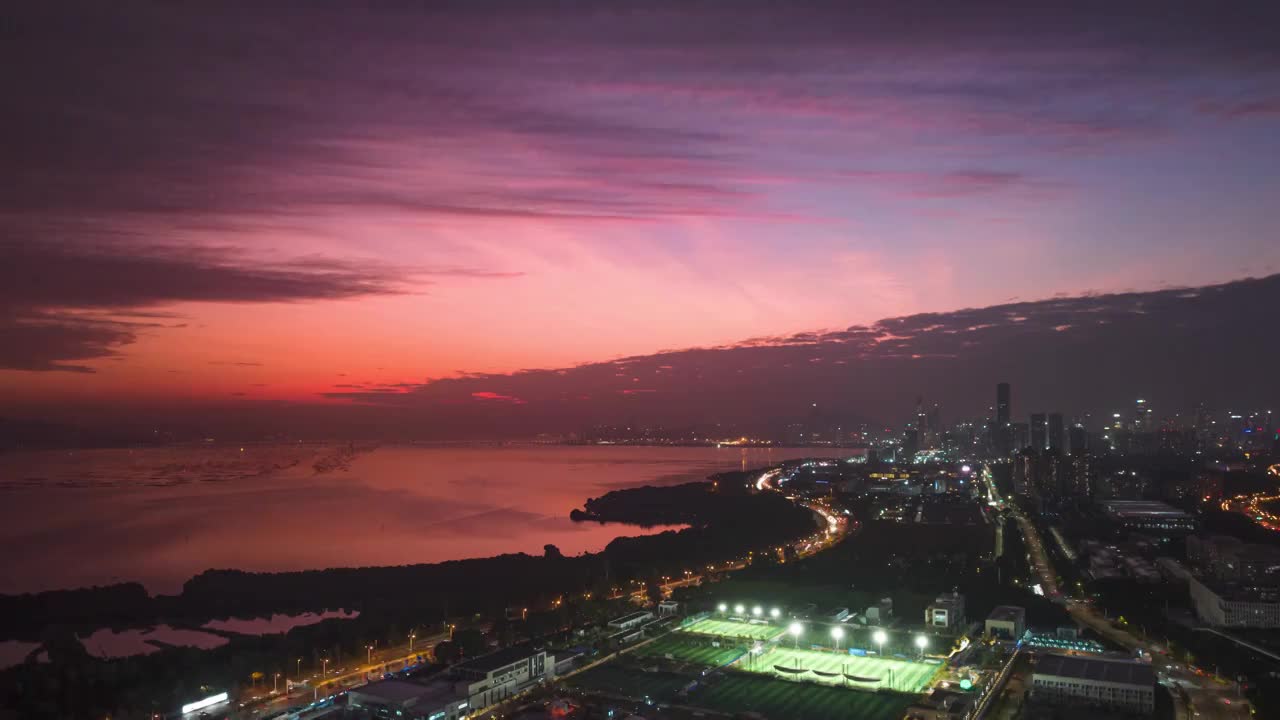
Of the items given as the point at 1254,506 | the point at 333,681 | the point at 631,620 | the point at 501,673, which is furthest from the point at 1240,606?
the point at 1254,506

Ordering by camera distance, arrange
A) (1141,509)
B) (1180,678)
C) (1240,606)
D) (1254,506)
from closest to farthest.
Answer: (1180,678)
(1240,606)
(1141,509)
(1254,506)

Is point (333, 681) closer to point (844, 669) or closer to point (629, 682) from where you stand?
point (629, 682)

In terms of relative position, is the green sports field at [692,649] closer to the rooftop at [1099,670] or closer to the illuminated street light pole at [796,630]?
the illuminated street light pole at [796,630]

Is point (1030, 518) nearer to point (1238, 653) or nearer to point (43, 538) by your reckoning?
point (1238, 653)

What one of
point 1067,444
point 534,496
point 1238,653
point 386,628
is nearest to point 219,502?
point 534,496

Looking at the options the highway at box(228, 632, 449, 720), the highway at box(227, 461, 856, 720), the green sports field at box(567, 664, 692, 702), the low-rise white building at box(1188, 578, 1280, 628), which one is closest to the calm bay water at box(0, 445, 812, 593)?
the highway at box(227, 461, 856, 720)

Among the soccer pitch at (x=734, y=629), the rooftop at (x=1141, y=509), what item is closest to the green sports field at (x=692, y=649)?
the soccer pitch at (x=734, y=629)
